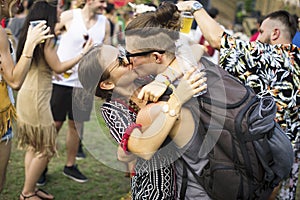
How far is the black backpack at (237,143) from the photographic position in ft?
6.07

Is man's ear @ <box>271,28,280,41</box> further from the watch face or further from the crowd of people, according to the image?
the watch face

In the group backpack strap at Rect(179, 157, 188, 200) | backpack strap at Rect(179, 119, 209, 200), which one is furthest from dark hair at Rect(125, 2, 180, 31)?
backpack strap at Rect(179, 157, 188, 200)

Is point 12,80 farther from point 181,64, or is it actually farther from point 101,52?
point 181,64

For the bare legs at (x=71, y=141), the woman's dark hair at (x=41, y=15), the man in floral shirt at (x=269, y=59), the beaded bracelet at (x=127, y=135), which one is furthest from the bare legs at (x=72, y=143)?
the beaded bracelet at (x=127, y=135)

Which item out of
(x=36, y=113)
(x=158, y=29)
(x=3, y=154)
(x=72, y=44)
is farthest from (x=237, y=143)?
(x=72, y=44)

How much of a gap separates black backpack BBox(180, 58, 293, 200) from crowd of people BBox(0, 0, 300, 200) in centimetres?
5

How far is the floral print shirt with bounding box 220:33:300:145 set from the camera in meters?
2.78

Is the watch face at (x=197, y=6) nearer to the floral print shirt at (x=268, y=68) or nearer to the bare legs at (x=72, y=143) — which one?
the floral print shirt at (x=268, y=68)

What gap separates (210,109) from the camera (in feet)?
6.08

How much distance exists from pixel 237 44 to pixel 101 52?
1093mm

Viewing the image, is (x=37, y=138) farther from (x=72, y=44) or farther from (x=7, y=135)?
(x=72, y=44)

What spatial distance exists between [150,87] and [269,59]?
4.28 ft

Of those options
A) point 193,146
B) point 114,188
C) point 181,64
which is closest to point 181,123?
point 193,146

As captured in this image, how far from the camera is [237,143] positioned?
1.86 m
